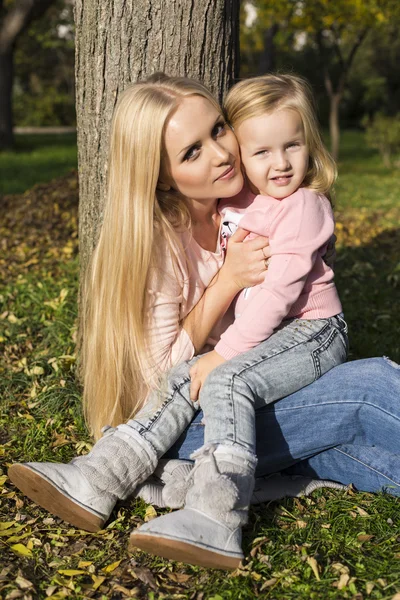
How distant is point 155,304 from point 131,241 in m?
0.26

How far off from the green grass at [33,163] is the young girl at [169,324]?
728cm

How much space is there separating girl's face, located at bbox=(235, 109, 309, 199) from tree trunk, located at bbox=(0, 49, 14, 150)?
504 inches

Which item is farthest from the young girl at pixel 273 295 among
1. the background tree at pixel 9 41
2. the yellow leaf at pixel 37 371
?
the background tree at pixel 9 41

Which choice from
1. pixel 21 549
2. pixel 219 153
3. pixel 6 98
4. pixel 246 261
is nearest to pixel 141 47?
pixel 219 153

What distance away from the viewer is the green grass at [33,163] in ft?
35.2

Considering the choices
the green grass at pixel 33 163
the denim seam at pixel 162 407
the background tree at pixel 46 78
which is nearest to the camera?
the denim seam at pixel 162 407

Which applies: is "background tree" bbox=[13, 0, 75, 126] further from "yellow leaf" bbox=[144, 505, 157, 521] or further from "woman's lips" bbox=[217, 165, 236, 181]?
"yellow leaf" bbox=[144, 505, 157, 521]

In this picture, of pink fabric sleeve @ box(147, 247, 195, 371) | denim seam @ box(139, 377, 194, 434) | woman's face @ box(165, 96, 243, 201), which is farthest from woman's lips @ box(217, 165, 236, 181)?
Result: denim seam @ box(139, 377, 194, 434)

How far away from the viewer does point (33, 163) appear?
13.4 metres

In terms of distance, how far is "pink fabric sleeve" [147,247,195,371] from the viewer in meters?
2.74

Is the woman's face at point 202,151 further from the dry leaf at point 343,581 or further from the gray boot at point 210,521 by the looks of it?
the dry leaf at point 343,581

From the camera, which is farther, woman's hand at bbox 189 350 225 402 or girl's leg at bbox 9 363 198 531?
woman's hand at bbox 189 350 225 402

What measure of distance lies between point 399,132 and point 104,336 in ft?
46.8

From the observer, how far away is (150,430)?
2.58 metres
